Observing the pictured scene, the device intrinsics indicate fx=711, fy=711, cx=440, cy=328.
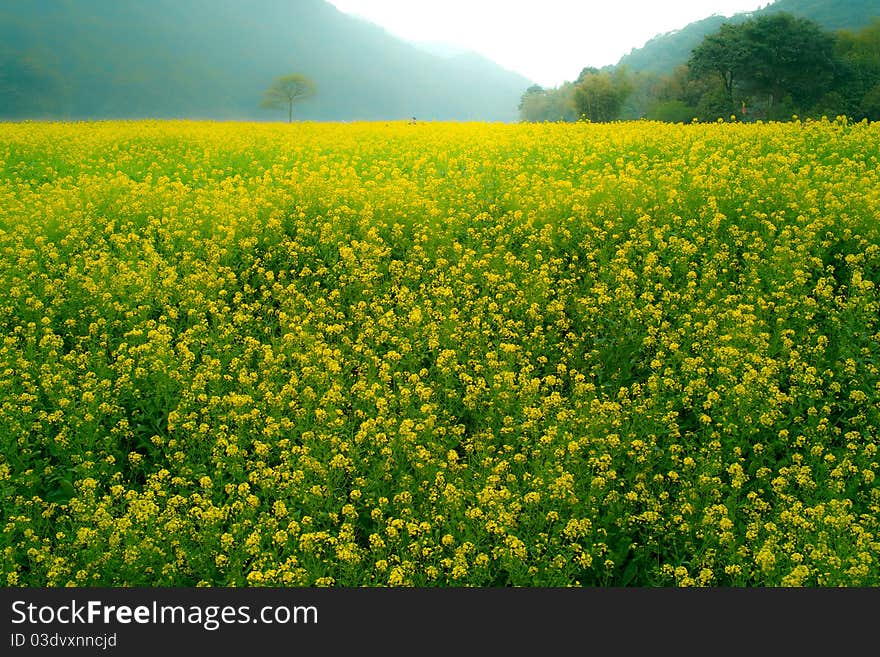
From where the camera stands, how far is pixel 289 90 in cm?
9325

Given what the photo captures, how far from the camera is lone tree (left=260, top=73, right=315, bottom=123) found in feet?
304

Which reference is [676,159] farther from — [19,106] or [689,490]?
[19,106]

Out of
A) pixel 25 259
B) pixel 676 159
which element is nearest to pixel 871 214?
pixel 676 159

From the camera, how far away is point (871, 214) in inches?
404

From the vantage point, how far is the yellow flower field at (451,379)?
545 centimetres

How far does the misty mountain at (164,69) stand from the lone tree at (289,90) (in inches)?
506

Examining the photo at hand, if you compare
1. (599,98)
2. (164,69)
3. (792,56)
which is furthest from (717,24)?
(164,69)

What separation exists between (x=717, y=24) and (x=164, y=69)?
113520 mm

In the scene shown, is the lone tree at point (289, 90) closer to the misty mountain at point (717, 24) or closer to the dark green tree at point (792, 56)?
the misty mountain at point (717, 24)

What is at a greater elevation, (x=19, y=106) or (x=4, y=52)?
(x=4, y=52)

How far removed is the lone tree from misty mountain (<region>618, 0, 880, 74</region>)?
4439 centimetres

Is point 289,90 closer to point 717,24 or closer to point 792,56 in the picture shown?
point 792,56

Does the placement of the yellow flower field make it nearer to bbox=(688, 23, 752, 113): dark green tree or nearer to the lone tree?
bbox=(688, 23, 752, 113): dark green tree

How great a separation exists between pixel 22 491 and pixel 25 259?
5158mm
